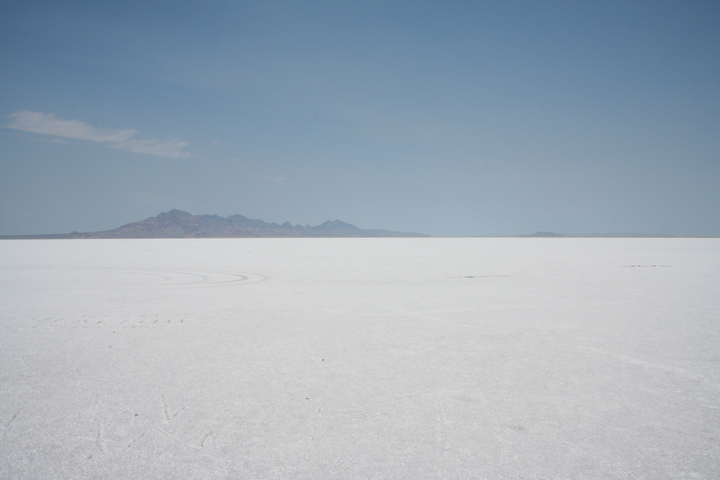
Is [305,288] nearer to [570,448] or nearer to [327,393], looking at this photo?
[327,393]

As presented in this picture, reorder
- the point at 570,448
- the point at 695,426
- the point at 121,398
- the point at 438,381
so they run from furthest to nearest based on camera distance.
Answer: the point at 438,381
the point at 121,398
the point at 695,426
the point at 570,448

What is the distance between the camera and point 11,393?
3.29m

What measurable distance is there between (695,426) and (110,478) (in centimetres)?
334

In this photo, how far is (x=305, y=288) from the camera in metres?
9.12

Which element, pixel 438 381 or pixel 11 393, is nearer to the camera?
pixel 11 393

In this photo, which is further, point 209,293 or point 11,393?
point 209,293

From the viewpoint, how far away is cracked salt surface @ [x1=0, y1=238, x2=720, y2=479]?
2334 millimetres

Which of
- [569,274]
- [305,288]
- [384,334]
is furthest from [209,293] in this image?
[569,274]

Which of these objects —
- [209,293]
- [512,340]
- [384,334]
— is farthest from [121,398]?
[209,293]

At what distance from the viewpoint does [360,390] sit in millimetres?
3340

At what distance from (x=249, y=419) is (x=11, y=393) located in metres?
1.95

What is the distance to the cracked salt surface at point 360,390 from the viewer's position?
2.33m

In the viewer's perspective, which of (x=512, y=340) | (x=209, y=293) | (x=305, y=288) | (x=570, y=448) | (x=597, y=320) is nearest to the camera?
(x=570, y=448)

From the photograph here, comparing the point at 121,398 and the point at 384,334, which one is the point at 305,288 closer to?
the point at 384,334
